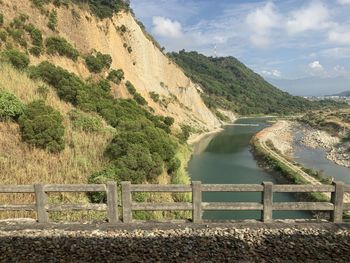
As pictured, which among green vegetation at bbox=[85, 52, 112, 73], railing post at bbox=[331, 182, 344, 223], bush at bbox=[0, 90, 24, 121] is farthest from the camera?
green vegetation at bbox=[85, 52, 112, 73]

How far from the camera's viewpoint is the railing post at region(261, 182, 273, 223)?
8883mm

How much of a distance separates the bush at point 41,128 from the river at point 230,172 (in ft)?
38.2

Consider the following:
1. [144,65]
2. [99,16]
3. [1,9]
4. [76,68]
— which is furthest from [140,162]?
[144,65]

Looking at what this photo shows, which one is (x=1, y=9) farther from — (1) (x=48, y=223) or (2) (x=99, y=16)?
(1) (x=48, y=223)

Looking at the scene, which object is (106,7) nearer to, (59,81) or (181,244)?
(59,81)

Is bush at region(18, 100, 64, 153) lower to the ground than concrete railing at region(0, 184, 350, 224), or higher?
higher

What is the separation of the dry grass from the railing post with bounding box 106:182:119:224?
3581 mm

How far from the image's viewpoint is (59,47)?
3434 centimetres

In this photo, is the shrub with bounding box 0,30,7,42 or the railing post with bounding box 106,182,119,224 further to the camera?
the shrub with bounding box 0,30,7,42

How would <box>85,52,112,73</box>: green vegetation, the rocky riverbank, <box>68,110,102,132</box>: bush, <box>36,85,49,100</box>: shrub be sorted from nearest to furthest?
<box>68,110,102,132</box>: bush → <box>36,85,49,100</box>: shrub → <box>85,52,112,73</box>: green vegetation → the rocky riverbank

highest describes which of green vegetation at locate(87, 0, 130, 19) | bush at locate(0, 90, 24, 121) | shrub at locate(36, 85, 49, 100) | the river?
green vegetation at locate(87, 0, 130, 19)

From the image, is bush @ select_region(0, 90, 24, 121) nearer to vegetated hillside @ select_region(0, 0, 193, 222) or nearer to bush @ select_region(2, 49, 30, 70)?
vegetated hillside @ select_region(0, 0, 193, 222)

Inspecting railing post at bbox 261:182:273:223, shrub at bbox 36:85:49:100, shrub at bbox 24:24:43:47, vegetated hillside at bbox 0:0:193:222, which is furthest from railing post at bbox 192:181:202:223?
shrub at bbox 24:24:43:47

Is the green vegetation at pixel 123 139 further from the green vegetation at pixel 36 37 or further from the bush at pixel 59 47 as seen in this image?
the bush at pixel 59 47
